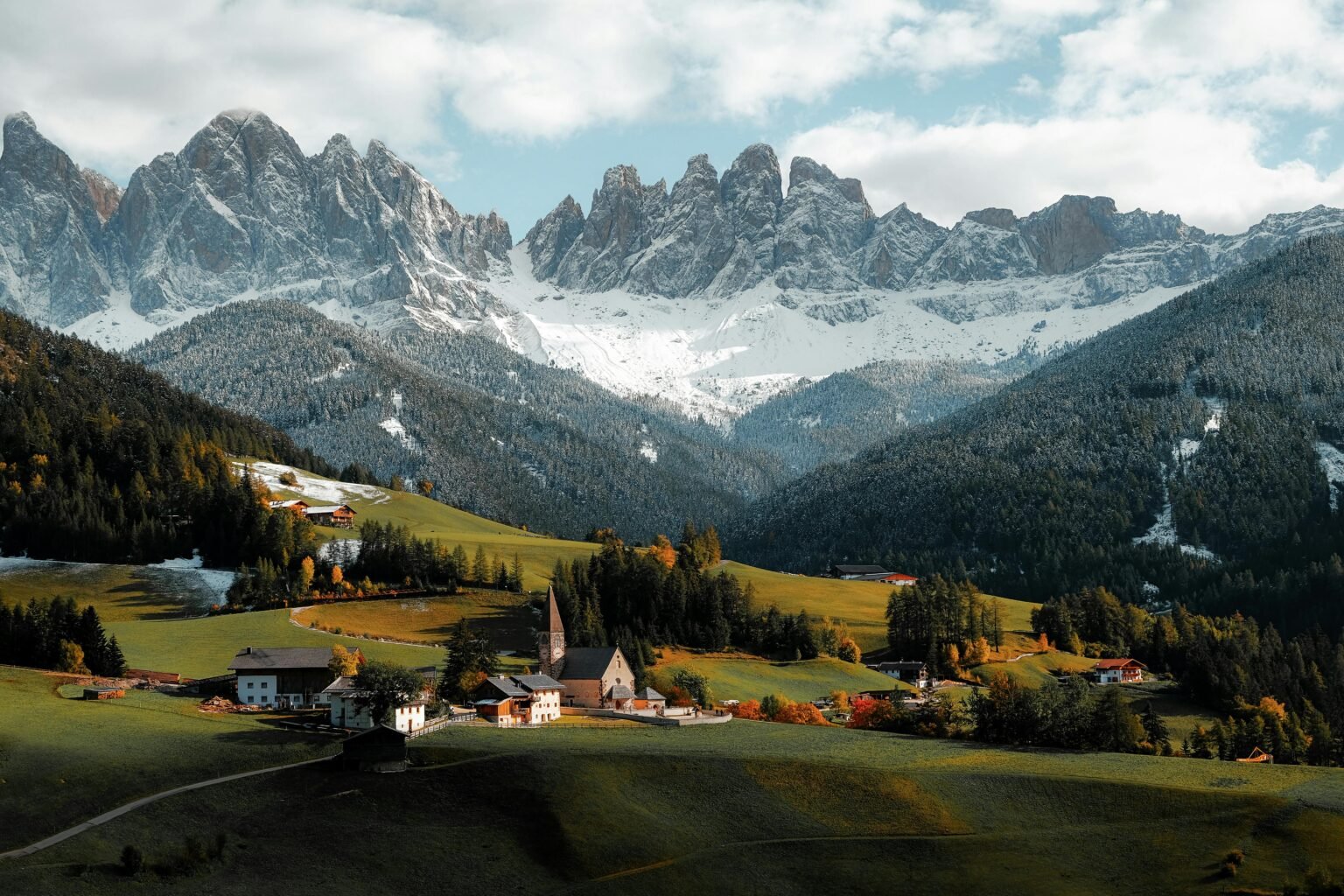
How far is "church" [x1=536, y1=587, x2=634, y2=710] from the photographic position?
125 meters

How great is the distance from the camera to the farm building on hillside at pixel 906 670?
161 metres

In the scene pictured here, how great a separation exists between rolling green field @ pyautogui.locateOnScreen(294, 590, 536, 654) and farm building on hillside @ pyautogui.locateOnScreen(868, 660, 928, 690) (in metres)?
40.9

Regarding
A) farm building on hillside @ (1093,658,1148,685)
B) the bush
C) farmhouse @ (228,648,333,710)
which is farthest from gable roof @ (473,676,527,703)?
farm building on hillside @ (1093,658,1148,685)

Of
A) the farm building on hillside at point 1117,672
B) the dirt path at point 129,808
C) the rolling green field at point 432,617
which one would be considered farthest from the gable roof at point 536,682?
the farm building on hillside at point 1117,672

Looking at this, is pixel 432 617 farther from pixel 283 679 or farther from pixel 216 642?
pixel 283 679

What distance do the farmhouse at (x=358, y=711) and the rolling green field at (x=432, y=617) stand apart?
38.4 meters

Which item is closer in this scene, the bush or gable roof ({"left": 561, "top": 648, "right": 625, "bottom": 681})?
the bush

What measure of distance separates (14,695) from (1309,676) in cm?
13820

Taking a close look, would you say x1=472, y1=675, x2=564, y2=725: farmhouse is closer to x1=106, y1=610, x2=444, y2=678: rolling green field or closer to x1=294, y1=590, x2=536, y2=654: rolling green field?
x1=106, y1=610, x2=444, y2=678: rolling green field

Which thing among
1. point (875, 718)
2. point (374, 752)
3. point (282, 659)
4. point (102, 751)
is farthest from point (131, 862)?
point (875, 718)

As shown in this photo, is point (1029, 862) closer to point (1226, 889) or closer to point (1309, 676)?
point (1226, 889)

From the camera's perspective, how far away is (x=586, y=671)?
416 feet

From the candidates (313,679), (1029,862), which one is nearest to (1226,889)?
(1029,862)

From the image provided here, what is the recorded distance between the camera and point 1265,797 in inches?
3479
